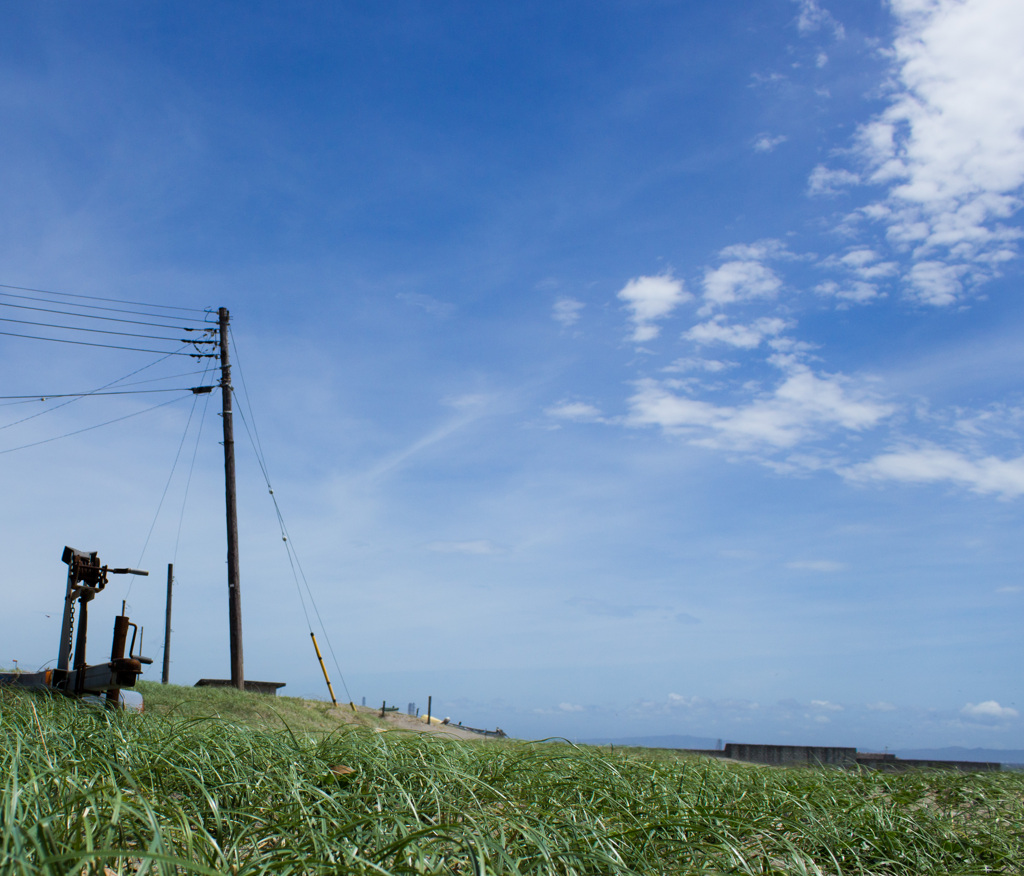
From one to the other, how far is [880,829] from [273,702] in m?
14.1

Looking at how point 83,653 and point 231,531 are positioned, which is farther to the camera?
point 231,531

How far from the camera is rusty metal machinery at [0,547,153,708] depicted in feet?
27.1

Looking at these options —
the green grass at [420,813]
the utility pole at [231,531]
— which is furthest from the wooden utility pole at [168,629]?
the green grass at [420,813]

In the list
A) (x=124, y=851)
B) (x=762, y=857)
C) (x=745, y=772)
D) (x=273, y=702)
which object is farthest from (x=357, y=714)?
(x=124, y=851)

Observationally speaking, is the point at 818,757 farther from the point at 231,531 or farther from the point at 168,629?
the point at 168,629

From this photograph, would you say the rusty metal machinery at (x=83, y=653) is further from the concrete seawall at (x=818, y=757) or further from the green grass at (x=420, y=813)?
the concrete seawall at (x=818, y=757)

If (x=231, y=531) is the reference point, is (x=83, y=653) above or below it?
below

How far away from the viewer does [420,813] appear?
12.0ft

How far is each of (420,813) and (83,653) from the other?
24.6 ft

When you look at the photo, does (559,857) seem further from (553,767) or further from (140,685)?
(140,685)

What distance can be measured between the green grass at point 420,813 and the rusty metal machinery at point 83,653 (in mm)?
1769

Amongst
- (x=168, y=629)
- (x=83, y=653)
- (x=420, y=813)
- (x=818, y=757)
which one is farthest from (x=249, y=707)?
(x=168, y=629)

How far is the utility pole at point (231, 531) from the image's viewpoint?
18203 mm

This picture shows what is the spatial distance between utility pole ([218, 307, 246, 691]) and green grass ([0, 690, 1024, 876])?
12.3 metres
